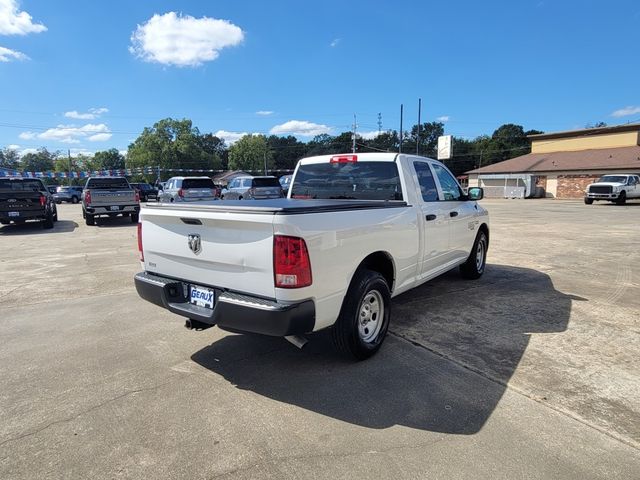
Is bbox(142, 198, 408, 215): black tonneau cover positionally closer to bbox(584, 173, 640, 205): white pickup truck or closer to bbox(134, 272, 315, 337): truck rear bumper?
bbox(134, 272, 315, 337): truck rear bumper

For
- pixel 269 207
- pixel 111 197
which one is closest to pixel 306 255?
pixel 269 207

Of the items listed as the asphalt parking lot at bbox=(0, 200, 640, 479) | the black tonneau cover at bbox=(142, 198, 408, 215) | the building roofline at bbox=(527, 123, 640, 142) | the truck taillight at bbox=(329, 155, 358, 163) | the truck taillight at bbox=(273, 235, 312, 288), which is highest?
the building roofline at bbox=(527, 123, 640, 142)

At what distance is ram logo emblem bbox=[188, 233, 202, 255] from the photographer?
11.1ft

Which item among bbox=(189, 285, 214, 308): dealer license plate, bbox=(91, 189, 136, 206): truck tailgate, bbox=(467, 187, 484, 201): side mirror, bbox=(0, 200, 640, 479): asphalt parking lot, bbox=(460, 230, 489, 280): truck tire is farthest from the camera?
bbox=(91, 189, 136, 206): truck tailgate

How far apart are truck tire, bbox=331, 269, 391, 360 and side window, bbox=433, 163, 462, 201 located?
214cm

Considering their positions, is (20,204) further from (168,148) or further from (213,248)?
(168,148)

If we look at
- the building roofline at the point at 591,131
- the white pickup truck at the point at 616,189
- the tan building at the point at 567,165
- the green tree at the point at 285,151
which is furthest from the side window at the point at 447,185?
the green tree at the point at 285,151

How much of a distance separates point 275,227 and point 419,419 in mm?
1678

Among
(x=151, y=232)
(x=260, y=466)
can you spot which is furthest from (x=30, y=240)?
(x=260, y=466)

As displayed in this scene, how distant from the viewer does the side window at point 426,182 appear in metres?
4.92

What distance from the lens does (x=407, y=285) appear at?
453 centimetres

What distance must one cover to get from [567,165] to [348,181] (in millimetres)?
43823

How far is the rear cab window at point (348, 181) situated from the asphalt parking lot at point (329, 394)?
→ 156 cm

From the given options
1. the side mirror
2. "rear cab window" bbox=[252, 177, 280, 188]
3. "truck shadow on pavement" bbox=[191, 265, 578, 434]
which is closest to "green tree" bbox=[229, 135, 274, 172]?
"rear cab window" bbox=[252, 177, 280, 188]
